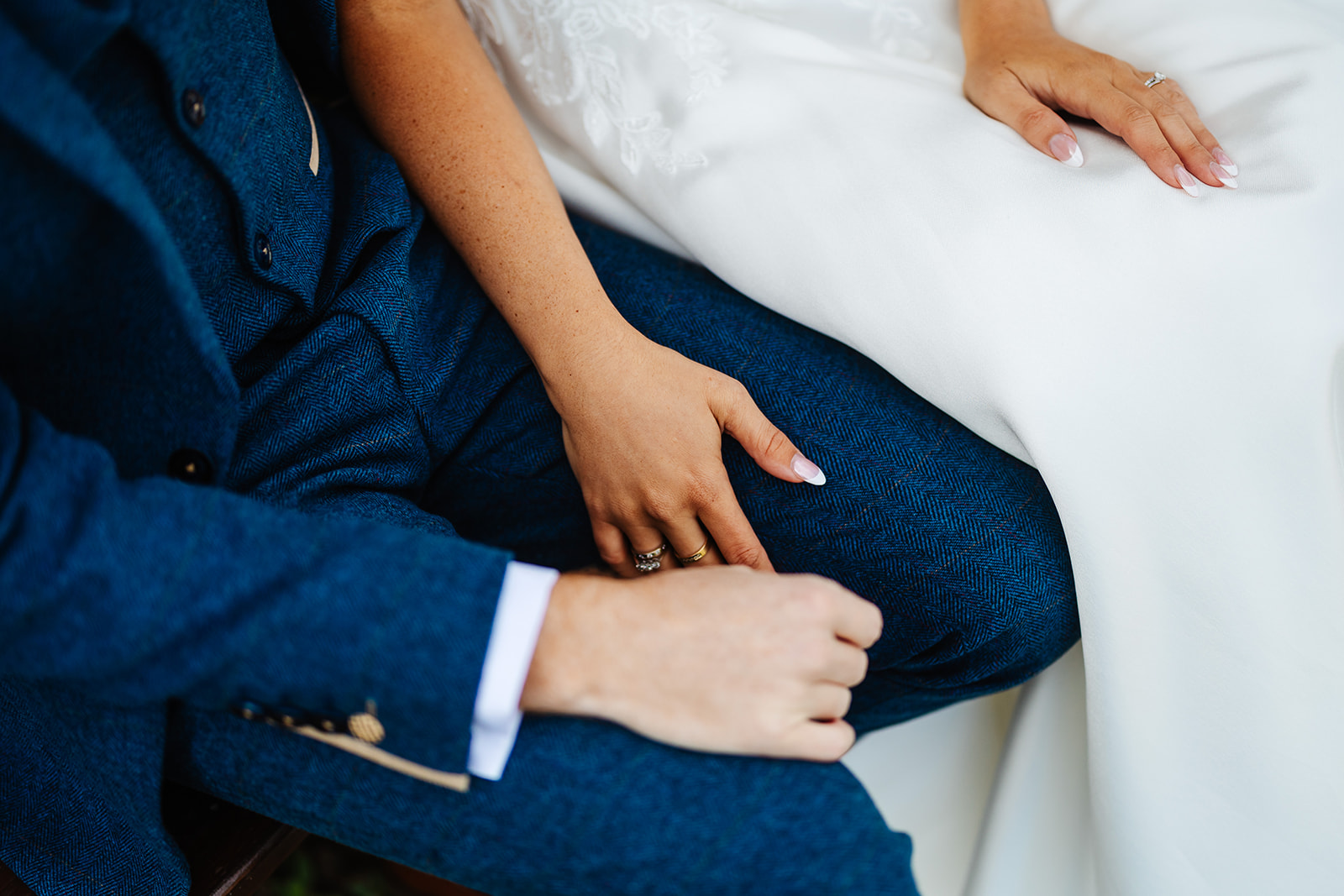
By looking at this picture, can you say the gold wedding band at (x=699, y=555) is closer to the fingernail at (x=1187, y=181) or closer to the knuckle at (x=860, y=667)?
the knuckle at (x=860, y=667)

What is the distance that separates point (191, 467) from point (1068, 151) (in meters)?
0.74

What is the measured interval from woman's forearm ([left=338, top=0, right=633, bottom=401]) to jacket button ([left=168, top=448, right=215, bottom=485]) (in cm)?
28

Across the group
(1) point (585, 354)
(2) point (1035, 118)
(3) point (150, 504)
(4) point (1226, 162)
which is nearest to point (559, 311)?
(1) point (585, 354)

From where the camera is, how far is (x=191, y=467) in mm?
573

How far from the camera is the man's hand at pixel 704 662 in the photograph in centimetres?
A: 54

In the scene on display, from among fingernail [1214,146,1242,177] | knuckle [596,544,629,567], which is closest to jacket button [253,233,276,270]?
knuckle [596,544,629,567]

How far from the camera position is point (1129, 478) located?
67 centimetres

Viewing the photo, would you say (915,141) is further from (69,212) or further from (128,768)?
(128,768)

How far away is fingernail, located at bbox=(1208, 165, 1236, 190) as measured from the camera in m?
0.69

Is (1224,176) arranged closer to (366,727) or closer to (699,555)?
(699,555)

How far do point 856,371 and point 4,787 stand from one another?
0.77 metres

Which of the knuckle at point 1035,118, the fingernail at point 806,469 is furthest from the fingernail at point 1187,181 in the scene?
the fingernail at point 806,469

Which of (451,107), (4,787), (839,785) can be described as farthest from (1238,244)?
(4,787)

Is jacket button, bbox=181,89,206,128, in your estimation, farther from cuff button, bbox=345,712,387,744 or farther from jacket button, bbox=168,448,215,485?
cuff button, bbox=345,712,387,744
